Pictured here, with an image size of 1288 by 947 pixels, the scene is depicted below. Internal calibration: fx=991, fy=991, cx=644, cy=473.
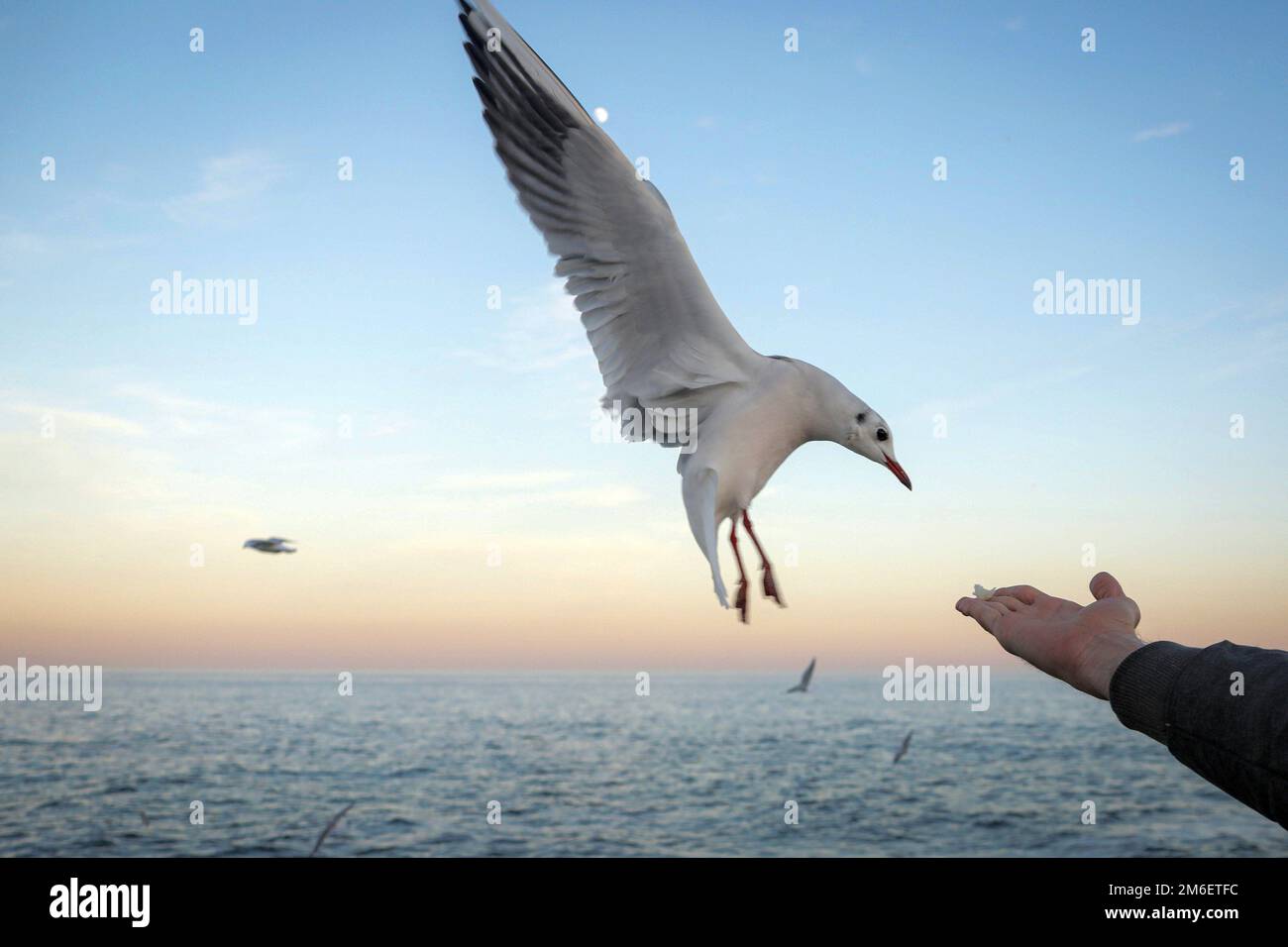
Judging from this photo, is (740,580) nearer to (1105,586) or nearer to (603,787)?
(1105,586)

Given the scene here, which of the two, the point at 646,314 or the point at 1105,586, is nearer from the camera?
the point at 1105,586

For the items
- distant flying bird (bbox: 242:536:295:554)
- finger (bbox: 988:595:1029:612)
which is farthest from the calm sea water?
finger (bbox: 988:595:1029:612)

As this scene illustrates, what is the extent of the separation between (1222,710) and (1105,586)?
0.39 meters

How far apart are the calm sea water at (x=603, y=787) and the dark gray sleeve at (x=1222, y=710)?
1159cm

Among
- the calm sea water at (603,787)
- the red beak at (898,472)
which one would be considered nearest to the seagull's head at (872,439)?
the red beak at (898,472)

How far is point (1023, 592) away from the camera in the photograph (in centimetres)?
120

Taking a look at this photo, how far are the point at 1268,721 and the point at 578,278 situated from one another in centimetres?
172

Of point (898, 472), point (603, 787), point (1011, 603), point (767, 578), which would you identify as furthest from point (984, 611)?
point (603, 787)

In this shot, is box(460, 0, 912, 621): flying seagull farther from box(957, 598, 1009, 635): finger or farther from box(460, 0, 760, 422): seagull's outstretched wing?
box(957, 598, 1009, 635): finger

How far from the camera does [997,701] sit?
3491cm

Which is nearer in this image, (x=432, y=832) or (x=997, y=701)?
(x=432, y=832)
